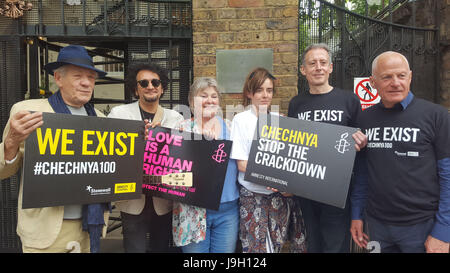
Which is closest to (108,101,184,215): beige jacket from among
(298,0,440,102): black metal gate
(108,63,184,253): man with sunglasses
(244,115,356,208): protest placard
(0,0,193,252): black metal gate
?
(108,63,184,253): man with sunglasses

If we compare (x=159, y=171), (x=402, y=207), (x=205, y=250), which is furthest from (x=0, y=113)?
(x=402, y=207)

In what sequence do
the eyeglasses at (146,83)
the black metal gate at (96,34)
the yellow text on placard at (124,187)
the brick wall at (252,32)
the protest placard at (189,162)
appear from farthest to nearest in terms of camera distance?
the black metal gate at (96,34), the brick wall at (252,32), the eyeglasses at (146,83), the protest placard at (189,162), the yellow text on placard at (124,187)

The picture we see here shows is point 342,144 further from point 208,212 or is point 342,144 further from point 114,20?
point 114,20

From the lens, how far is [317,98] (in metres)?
2.47

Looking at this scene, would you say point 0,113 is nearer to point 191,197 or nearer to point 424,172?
point 191,197

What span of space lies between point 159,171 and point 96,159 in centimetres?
49

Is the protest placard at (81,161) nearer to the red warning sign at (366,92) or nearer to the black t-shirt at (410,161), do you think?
the black t-shirt at (410,161)

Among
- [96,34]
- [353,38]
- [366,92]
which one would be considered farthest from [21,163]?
[353,38]

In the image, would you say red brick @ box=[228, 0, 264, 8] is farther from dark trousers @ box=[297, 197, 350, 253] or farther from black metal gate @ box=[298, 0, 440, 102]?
dark trousers @ box=[297, 197, 350, 253]

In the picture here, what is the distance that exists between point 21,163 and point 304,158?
6.61 ft

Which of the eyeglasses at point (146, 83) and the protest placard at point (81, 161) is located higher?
the eyeglasses at point (146, 83)

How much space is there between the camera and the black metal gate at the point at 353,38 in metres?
3.42

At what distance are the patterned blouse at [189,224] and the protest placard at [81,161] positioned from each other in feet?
1.26

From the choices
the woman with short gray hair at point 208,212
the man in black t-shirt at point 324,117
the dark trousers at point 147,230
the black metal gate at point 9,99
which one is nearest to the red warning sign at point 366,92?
the man in black t-shirt at point 324,117
